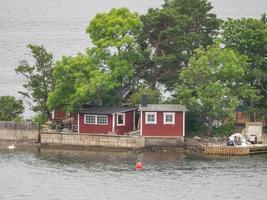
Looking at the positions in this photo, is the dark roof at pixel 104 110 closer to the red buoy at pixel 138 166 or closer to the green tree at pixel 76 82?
the green tree at pixel 76 82

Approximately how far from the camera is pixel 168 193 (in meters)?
73.4

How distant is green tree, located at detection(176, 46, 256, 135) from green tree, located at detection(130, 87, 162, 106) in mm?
2146

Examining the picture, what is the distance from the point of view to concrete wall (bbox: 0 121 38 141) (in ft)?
301

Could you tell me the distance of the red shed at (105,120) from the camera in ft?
297

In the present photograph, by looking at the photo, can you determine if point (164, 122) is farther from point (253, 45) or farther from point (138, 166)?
point (253, 45)

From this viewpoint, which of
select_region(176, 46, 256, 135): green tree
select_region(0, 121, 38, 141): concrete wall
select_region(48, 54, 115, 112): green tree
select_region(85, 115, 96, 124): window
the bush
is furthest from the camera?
the bush

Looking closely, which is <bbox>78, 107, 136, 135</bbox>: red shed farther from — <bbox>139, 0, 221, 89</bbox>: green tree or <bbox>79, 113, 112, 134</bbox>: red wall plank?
<bbox>139, 0, 221, 89</bbox>: green tree

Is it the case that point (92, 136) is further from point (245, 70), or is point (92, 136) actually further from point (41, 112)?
point (245, 70)

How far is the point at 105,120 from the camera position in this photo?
90688 millimetres

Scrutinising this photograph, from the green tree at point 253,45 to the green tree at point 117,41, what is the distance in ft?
28.7

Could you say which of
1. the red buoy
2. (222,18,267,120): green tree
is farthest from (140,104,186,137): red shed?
(222,18,267,120): green tree

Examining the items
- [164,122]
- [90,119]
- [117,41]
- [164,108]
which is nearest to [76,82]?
[90,119]

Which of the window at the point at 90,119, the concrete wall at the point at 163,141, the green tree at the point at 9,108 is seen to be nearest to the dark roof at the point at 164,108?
the concrete wall at the point at 163,141

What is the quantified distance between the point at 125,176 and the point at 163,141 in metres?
10.8
